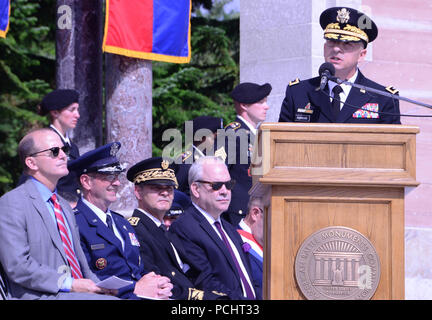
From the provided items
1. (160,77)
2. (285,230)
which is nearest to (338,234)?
(285,230)

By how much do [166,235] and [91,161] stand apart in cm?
72

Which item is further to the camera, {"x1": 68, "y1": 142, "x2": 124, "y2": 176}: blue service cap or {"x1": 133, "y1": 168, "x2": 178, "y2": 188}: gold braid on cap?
A: {"x1": 133, "y1": 168, "x2": 178, "y2": 188}: gold braid on cap

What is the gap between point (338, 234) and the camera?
4.09 m

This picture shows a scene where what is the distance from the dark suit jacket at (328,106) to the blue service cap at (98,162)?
119 cm

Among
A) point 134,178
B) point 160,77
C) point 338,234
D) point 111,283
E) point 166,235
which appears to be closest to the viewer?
point 338,234

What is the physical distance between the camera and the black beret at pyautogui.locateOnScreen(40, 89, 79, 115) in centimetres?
724

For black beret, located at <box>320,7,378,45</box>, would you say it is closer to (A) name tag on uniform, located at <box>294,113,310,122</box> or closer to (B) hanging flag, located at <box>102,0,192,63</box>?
(A) name tag on uniform, located at <box>294,113,310,122</box>

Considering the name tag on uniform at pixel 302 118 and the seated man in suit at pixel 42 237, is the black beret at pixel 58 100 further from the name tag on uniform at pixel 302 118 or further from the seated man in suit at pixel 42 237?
the name tag on uniform at pixel 302 118

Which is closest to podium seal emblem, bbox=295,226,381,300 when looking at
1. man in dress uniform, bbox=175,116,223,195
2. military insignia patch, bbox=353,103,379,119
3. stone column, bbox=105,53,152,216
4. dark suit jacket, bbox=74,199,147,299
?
military insignia patch, bbox=353,103,379,119

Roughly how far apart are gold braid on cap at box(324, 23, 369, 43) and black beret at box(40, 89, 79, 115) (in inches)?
94.7

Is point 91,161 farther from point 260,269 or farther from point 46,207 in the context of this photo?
point 260,269

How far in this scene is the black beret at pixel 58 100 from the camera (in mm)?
7242

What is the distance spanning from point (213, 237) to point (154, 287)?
576mm

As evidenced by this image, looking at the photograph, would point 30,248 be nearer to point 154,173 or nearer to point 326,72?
point 154,173
